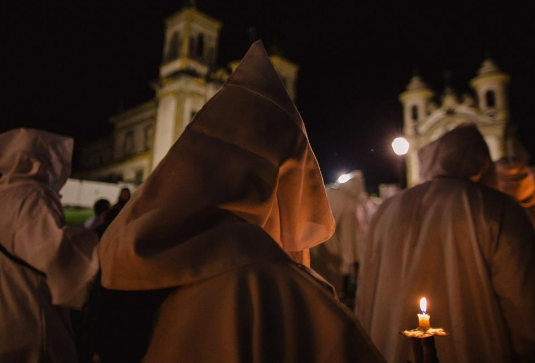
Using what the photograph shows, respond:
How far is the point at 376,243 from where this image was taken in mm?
3373

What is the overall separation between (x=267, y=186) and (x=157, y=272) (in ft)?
1.46

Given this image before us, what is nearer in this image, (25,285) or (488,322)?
(488,322)

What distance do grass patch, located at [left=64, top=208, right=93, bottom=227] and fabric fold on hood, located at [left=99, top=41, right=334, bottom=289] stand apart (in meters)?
21.8

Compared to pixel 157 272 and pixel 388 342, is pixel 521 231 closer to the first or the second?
pixel 388 342

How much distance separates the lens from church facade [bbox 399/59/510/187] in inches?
1414

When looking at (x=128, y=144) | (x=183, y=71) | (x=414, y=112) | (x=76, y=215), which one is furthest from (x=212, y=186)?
(x=128, y=144)

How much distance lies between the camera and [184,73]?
30359mm

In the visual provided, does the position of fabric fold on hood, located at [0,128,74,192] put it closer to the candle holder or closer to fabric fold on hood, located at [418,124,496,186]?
the candle holder

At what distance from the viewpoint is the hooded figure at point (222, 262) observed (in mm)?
1090

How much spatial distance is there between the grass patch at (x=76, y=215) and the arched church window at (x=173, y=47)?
54.5 ft

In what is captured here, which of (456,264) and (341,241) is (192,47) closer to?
(341,241)

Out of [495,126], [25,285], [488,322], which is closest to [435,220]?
[488,322]

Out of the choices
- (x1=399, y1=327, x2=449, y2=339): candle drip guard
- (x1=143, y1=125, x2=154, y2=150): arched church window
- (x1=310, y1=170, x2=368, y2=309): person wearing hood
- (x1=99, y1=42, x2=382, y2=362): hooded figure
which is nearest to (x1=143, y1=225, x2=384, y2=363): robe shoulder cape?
(x1=99, y1=42, x2=382, y2=362): hooded figure

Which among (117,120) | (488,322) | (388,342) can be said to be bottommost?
(388,342)
